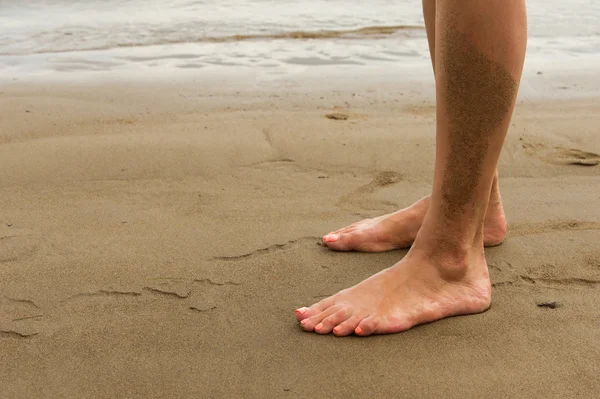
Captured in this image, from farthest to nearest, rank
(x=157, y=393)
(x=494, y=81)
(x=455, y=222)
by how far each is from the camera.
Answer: (x=455, y=222) < (x=494, y=81) < (x=157, y=393)

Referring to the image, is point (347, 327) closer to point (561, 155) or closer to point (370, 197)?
point (370, 197)

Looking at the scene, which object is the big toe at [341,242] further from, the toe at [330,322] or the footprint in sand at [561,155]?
the footprint in sand at [561,155]

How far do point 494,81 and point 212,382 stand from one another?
34.7 inches

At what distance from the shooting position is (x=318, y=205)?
230 centimetres

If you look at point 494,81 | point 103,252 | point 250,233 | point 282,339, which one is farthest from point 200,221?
point 494,81

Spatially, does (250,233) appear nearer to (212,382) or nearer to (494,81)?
(212,382)

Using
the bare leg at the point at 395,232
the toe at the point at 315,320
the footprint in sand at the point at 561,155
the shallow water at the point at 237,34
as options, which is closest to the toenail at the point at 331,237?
the bare leg at the point at 395,232

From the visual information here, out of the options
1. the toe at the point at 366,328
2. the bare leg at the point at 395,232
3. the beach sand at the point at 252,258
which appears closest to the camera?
the beach sand at the point at 252,258

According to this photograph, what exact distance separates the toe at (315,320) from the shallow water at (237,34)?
11.7 feet

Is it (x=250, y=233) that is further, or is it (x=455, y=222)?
(x=250, y=233)

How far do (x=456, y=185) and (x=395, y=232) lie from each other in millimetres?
475

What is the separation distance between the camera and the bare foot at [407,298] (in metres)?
1.52

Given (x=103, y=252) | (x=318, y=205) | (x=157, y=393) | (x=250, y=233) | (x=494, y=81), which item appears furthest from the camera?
(x=318, y=205)

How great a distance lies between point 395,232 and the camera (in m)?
1.96
